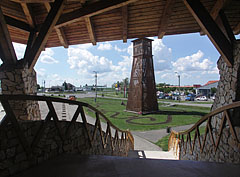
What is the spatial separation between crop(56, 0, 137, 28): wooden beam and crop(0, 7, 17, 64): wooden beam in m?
1.57

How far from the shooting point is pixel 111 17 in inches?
205

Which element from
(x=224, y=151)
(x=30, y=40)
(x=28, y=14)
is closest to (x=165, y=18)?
(x=224, y=151)

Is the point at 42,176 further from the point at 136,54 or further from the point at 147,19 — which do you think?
the point at 136,54

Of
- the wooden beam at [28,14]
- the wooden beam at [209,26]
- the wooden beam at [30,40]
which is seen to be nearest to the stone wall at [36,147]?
the wooden beam at [30,40]

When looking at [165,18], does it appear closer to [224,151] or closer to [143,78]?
[224,151]

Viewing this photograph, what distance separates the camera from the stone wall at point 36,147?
189 centimetres

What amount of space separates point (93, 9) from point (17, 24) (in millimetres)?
2731

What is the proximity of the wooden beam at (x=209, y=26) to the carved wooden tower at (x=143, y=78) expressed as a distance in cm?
1534

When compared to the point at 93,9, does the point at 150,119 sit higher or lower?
lower

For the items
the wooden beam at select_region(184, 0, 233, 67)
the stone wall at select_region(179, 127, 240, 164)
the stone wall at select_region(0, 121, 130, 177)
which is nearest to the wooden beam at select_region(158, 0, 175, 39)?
the wooden beam at select_region(184, 0, 233, 67)

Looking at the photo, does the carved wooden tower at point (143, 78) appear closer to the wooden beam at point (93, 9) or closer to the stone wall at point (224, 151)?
the stone wall at point (224, 151)

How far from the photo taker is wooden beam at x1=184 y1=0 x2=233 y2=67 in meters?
3.46

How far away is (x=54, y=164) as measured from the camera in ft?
7.13

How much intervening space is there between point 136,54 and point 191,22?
14.4 m
